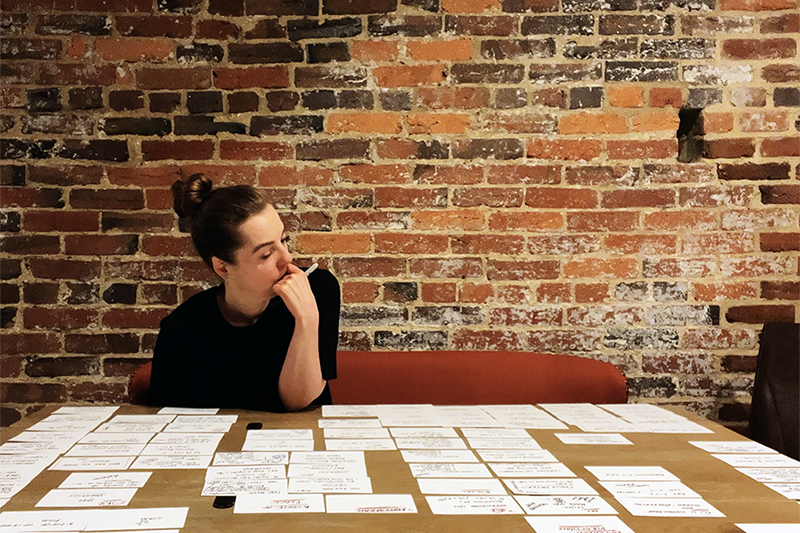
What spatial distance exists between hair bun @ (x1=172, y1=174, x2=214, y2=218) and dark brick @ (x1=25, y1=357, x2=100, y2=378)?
29.4 inches

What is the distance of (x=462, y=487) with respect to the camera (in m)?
0.95

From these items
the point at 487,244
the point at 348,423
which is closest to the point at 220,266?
the point at 348,423

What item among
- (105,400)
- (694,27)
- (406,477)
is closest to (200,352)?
(105,400)

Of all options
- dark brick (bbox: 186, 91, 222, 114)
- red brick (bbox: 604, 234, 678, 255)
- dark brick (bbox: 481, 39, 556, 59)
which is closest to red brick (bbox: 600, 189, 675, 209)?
red brick (bbox: 604, 234, 678, 255)

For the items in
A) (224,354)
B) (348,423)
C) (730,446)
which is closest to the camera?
(730,446)

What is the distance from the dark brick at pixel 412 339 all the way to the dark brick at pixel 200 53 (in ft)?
3.88

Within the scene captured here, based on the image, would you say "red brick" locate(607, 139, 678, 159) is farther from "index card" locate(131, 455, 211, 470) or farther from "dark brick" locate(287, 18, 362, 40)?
"index card" locate(131, 455, 211, 470)

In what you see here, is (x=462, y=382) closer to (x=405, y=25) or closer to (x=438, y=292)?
(x=438, y=292)

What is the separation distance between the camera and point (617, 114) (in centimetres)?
219

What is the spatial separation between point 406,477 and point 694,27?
2017 millimetres

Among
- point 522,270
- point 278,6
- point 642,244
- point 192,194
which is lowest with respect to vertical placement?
point 522,270

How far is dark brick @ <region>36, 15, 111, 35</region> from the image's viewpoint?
2.13 meters

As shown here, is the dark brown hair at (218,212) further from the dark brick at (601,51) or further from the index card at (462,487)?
the dark brick at (601,51)

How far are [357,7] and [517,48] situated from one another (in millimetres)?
609
